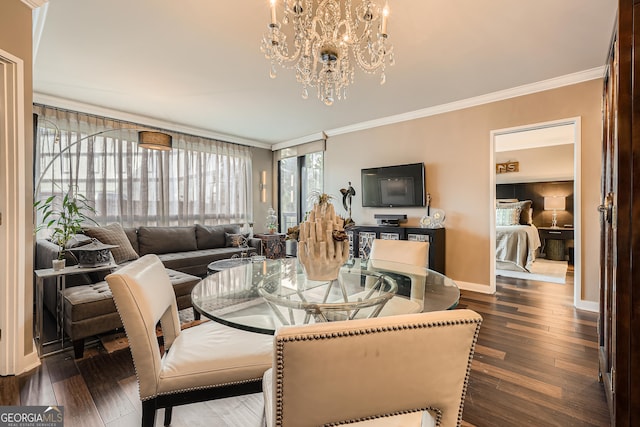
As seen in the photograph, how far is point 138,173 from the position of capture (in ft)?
14.3

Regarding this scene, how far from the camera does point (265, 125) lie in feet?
15.8

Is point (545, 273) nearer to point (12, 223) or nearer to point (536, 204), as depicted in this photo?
point (536, 204)

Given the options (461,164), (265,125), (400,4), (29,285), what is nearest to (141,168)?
(265,125)

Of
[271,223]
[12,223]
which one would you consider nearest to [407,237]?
[271,223]

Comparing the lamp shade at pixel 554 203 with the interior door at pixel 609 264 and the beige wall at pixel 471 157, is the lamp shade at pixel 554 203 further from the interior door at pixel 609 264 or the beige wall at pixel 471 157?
the interior door at pixel 609 264

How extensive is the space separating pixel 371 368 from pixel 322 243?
0.90 m

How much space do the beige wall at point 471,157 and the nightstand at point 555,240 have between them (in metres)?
3.43

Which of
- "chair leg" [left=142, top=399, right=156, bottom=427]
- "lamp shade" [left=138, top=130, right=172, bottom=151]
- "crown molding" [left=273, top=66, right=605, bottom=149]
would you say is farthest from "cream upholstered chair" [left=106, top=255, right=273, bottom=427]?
"crown molding" [left=273, top=66, right=605, bottom=149]

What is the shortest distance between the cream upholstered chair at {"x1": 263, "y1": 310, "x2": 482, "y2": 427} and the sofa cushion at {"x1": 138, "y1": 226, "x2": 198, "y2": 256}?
412cm

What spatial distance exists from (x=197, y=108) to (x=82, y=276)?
2522 millimetres

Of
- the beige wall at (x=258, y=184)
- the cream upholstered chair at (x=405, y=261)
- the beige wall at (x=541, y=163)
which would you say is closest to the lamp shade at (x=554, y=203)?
the beige wall at (x=541, y=163)

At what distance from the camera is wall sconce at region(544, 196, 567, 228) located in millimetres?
6090

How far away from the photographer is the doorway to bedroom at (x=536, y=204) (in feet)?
16.4

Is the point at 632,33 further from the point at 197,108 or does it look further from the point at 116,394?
the point at 197,108
